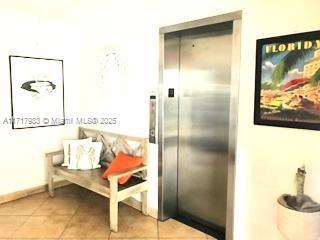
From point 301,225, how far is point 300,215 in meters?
0.07

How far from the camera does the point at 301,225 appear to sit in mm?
1783

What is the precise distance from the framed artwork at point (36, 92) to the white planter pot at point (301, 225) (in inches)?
123

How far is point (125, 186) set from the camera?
2912 millimetres

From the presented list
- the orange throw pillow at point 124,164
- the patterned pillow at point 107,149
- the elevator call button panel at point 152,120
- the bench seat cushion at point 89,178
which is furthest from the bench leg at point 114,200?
the patterned pillow at point 107,149

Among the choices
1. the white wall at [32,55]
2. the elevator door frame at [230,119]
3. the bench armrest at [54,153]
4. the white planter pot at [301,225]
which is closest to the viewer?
the white planter pot at [301,225]

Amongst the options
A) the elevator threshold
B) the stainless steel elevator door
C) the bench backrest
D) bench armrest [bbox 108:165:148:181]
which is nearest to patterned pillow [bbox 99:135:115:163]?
the bench backrest

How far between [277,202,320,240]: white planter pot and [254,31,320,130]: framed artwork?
1.94 ft

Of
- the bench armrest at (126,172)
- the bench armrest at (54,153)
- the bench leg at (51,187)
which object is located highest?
the bench armrest at (54,153)

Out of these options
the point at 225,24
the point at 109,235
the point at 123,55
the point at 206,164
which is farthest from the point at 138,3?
the point at 109,235

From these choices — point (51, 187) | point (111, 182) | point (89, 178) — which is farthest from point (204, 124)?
point (51, 187)

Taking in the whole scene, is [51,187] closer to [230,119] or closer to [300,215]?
[230,119]

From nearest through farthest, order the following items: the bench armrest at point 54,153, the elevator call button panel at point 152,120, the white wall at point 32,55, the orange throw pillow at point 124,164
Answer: the elevator call button panel at point 152,120
the orange throw pillow at point 124,164
the white wall at point 32,55
the bench armrest at point 54,153

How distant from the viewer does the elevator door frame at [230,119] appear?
2.25m

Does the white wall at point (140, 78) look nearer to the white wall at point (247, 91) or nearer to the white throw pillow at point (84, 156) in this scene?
the white wall at point (247, 91)
